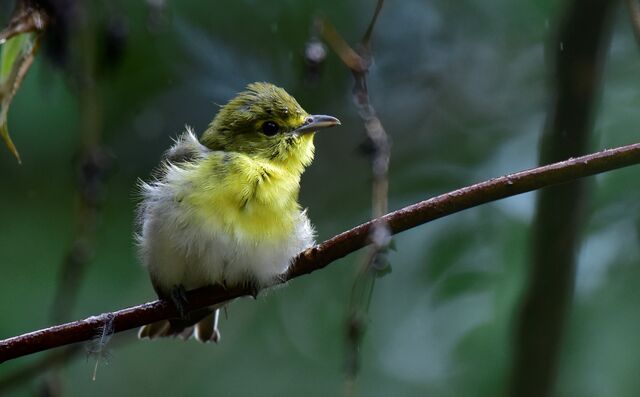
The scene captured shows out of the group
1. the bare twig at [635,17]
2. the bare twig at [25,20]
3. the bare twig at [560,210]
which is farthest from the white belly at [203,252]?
the bare twig at [635,17]

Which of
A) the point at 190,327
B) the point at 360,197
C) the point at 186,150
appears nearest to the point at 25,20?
the point at 186,150

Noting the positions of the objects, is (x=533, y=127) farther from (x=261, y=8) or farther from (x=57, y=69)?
(x=57, y=69)

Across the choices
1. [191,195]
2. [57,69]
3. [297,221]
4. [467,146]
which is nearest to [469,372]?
[467,146]

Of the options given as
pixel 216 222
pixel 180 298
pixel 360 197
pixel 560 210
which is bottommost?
pixel 180 298

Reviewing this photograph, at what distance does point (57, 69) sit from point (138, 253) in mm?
741

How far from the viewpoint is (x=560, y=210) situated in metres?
3.28

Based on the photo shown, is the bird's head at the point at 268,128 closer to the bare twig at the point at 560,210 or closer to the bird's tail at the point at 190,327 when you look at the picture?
the bird's tail at the point at 190,327

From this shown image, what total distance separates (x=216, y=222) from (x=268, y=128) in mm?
666

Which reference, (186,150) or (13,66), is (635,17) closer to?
(186,150)

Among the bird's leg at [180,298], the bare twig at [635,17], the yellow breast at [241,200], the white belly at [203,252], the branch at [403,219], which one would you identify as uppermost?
the bare twig at [635,17]

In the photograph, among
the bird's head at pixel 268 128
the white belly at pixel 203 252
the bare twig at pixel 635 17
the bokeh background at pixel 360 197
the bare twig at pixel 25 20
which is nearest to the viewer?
the bare twig at pixel 635 17

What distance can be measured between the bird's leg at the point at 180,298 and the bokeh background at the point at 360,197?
4.87 feet

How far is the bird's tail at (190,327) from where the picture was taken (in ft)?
11.8

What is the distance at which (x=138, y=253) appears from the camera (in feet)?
12.0
